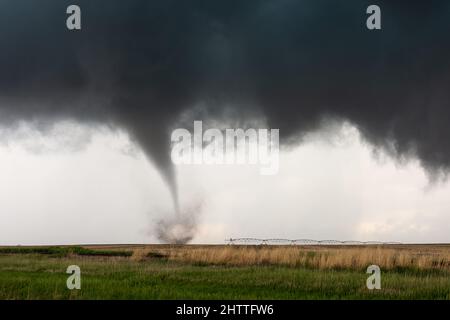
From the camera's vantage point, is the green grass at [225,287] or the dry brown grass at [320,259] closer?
the green grass at [225,287]

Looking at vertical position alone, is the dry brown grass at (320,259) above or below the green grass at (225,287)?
above

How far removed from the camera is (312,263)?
2747 cm

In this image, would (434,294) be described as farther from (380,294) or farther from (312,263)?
(312,263)

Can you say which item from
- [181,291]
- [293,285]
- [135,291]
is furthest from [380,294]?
[135,291]

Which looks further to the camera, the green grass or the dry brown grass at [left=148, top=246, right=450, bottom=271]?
the dry brown grass at [left=148, top=246, right=450, bottom=271]

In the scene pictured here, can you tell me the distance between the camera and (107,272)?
23.5 meters

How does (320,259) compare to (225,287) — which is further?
(320,259)

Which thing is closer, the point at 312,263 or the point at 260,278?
the point at 260,278

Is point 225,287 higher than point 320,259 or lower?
lower

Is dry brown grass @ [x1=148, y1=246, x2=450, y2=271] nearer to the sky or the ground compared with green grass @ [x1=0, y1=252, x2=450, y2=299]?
nearer to the sky

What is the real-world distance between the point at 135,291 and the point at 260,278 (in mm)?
6356

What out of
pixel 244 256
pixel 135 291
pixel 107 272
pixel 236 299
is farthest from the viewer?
pixel 244 256
